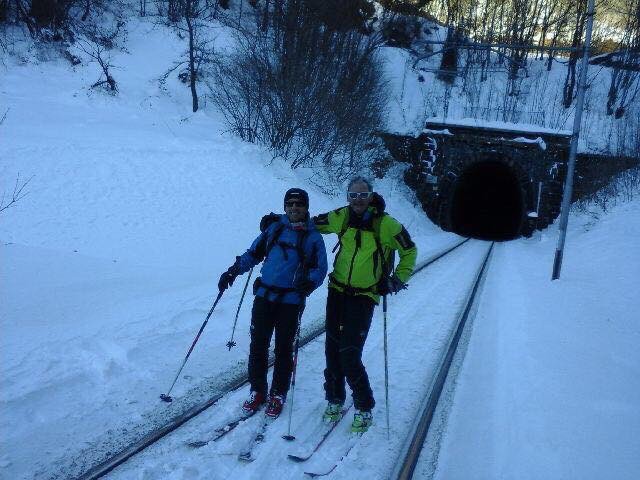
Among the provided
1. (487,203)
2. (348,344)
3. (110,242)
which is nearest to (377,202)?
(348,344)

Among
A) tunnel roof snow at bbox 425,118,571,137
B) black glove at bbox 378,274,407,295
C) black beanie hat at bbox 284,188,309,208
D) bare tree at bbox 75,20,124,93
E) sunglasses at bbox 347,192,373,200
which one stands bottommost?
black glove at bbox 378,274,407,295

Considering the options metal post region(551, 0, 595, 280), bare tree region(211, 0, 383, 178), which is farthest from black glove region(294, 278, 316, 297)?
bare tree region(211, 0, 383, 178)

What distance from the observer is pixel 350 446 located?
165 inches

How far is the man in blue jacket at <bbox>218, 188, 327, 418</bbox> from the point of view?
4.48 m

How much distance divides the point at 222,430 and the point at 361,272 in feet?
6.08

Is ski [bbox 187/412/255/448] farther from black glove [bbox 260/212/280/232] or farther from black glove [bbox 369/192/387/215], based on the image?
black glove [bbox 369/192/387/215]

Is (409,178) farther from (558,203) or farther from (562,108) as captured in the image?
(562,108)

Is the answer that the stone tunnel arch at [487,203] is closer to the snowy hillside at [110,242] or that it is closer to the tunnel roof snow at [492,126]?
the tunnel roof snow at [492,126]

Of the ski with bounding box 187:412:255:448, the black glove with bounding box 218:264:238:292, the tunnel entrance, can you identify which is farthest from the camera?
the tunnel entrance

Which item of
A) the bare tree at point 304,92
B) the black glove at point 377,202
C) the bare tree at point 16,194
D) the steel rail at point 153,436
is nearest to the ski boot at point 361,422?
the steel rail at point 153,436

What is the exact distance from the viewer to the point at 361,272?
4.25m

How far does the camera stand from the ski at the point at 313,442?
398 cm

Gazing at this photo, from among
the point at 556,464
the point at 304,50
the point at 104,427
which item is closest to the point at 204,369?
the point at 104,427

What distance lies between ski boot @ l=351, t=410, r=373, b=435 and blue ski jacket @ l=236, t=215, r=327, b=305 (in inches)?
45.8
